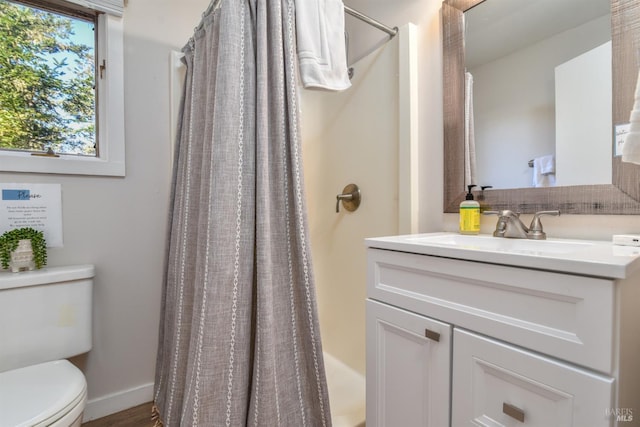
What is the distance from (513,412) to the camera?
0.60 m

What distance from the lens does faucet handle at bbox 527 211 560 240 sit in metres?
0.91

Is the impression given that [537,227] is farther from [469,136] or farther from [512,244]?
[469,136]

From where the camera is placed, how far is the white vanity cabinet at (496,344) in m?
0.50

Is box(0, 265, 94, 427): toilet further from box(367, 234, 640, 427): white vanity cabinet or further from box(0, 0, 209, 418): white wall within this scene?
box(367, 234, 640, 427): white vanity cabinet

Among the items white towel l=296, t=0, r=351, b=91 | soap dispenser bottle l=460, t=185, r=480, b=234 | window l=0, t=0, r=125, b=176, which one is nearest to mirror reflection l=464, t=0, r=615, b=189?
soap dispenser bottle l=460, t=185, r=480, b=234

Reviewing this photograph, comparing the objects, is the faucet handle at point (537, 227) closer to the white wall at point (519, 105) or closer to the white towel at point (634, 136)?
the white wall at point (519, 105)

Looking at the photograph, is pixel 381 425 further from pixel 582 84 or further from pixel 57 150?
pixel 57 150

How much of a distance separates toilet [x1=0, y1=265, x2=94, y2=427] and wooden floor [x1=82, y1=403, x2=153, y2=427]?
419mm

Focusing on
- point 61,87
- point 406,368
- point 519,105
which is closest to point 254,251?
point 406,368

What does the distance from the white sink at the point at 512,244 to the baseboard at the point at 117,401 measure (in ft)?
5.20

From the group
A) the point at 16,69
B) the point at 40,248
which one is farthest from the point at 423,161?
the point at 16,69

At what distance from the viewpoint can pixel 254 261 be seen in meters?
0.97

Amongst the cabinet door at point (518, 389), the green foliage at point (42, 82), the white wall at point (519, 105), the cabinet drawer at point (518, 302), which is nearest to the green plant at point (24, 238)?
the green foliage at point (42, 82)

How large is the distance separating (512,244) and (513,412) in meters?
0.48
